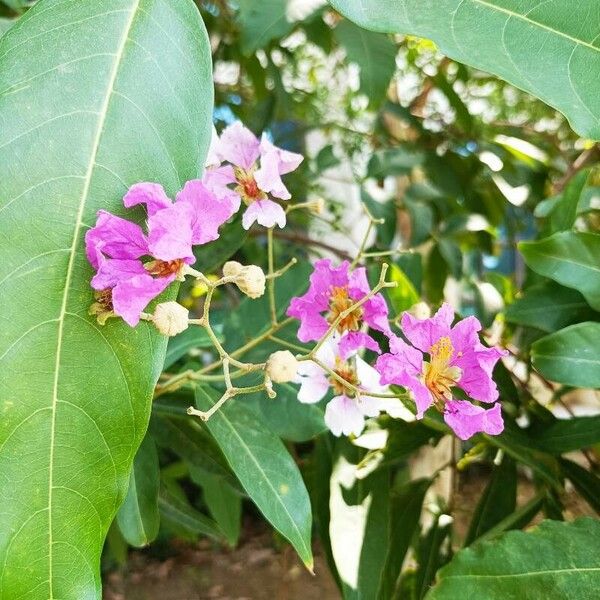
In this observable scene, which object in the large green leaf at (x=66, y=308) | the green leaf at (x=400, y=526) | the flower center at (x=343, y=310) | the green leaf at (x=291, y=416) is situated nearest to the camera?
the large green leaf at (x=66, y=308)

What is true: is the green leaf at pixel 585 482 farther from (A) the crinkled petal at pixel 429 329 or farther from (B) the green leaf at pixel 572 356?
(A) the crinkled petal at pixel 429 329

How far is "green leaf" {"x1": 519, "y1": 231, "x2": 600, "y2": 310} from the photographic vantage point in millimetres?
677

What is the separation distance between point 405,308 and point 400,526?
11.4 inches

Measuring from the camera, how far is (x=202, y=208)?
414 millimetres

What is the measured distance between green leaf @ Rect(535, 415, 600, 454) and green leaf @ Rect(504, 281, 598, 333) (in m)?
0.10

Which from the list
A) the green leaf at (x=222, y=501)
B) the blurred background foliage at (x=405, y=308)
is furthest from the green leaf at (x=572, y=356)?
the green leaf at (x=222, y=501)

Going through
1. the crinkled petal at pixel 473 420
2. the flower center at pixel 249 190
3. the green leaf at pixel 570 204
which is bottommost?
the green leaf at pixel 570 204

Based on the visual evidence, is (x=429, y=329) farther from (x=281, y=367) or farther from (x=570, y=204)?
(x=570, y=204)

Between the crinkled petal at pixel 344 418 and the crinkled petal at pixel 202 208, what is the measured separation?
22 centimetres

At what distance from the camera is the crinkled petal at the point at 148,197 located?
0.38 meters

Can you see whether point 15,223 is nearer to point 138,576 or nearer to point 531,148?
point 531,148

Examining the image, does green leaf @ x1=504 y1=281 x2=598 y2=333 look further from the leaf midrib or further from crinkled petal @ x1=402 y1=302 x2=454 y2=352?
the leaf midrib

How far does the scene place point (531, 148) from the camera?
144cm

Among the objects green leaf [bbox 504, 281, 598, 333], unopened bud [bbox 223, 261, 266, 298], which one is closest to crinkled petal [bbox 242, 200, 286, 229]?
unopened bud [bbox 223, 261, 266, 298]
